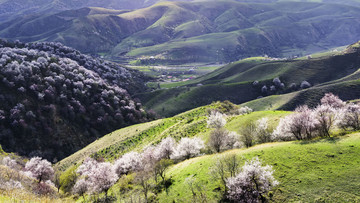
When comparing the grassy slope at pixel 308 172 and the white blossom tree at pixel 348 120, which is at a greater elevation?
the grassy slope at pixel 308 172

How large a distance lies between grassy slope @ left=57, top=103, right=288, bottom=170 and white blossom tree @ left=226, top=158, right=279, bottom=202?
41688 millimetres

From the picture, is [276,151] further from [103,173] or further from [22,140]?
[22,140]

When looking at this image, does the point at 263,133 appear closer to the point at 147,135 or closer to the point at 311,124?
the point at 311,124

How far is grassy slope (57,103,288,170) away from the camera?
81.9m

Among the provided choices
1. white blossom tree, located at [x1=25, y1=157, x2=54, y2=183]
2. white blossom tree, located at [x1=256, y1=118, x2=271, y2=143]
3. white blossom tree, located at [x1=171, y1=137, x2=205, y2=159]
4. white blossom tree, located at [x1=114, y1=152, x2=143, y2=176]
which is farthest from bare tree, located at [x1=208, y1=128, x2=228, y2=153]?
white blossom tree, located at [x1=25, y1=157, x2=54, y2=183]

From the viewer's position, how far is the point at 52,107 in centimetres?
13475

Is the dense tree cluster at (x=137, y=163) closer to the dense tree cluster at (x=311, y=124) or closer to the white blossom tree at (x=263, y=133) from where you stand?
the white blossom tree at (x=263, y=133)

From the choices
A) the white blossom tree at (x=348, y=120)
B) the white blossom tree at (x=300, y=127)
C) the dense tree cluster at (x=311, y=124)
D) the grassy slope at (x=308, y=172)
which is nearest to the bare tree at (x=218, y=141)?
the grassy slope at (x=308, y=172)

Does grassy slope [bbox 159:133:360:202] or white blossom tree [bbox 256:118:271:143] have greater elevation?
grassy slope [bbox 159:133:360:202]

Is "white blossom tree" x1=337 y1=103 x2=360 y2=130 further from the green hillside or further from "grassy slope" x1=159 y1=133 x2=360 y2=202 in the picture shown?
"grassy slope" x1=159 y1=133 x2=360 y2=202

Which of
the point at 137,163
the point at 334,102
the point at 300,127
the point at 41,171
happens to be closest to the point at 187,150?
the point at 137,163

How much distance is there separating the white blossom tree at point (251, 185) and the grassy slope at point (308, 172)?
1994 mm

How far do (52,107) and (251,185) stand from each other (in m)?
134

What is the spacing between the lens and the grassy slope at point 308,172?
99.7 ft
